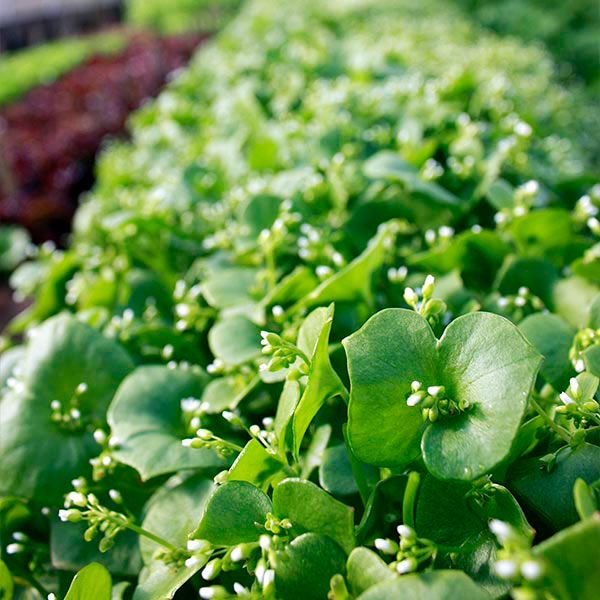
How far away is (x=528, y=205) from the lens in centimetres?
173

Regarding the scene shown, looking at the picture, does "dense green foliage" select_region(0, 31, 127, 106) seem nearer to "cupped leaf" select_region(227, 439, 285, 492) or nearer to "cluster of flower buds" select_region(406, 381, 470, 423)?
"cupped leaf" select_region(227, 439, 285, 492)

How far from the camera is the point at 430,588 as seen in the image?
83 cm

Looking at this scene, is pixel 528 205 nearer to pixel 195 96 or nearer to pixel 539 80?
pixel 539 80

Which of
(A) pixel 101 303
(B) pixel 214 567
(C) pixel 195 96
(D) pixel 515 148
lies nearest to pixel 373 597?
(B) pixel 214 567

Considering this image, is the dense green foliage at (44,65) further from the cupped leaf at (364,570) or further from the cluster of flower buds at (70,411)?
the cupped leaf at (364,570)

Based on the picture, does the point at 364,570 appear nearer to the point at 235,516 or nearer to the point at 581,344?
the point at 235,516

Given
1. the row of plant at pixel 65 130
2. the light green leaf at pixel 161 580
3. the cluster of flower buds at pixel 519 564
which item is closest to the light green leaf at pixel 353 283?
the light green leaf at pixel 161 580

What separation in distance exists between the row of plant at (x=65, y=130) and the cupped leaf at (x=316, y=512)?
4290mm

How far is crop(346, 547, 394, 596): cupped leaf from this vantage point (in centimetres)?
93

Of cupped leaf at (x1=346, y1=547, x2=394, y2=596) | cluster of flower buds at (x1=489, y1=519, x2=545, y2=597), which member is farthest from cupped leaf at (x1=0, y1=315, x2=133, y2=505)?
cluster of flower buds at (x1=489, y1=519, x2=545, y2=597)

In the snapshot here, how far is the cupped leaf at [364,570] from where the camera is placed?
93 centimetres

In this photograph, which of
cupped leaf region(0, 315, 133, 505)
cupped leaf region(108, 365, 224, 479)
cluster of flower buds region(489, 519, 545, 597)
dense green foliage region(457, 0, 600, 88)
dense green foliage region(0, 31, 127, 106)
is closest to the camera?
cluster of flower buds region(489, 519, 545, 597)

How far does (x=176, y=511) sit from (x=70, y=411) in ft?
1.29

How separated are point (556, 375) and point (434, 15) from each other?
677cm
